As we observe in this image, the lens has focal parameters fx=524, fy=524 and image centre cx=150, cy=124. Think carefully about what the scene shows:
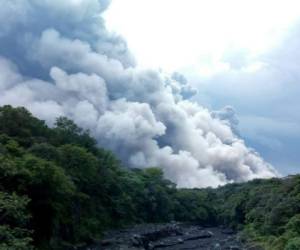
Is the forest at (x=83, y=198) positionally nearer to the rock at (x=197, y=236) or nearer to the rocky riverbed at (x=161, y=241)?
the rocky riverbed at (x=161, y=241)

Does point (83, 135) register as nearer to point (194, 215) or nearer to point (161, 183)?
point (161, 183)

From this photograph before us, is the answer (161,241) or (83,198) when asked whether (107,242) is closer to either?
(83,198)

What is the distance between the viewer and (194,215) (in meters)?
96.8

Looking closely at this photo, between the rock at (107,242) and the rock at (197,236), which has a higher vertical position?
the rock at (197,236)

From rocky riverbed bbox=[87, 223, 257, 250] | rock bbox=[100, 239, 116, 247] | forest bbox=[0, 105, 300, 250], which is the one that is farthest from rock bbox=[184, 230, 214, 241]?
rock bbox=[100, 239, 116, 247]

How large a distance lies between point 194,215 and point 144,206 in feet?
50.4

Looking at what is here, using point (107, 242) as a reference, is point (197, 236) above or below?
above

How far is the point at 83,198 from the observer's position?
5800cm

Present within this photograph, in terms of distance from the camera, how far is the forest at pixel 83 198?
35625 millimetres


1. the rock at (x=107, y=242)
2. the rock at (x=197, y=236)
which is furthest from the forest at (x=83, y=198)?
the rock at (x=197, y=236)

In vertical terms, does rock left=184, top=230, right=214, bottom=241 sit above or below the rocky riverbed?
above

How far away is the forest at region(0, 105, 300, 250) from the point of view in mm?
35625

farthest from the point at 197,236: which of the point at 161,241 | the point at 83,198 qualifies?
the point at 83,198

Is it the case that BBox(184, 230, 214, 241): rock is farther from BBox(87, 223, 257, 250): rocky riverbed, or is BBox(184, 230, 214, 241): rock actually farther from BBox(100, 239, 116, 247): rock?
BBox(100, 239, 116, 247): rock
